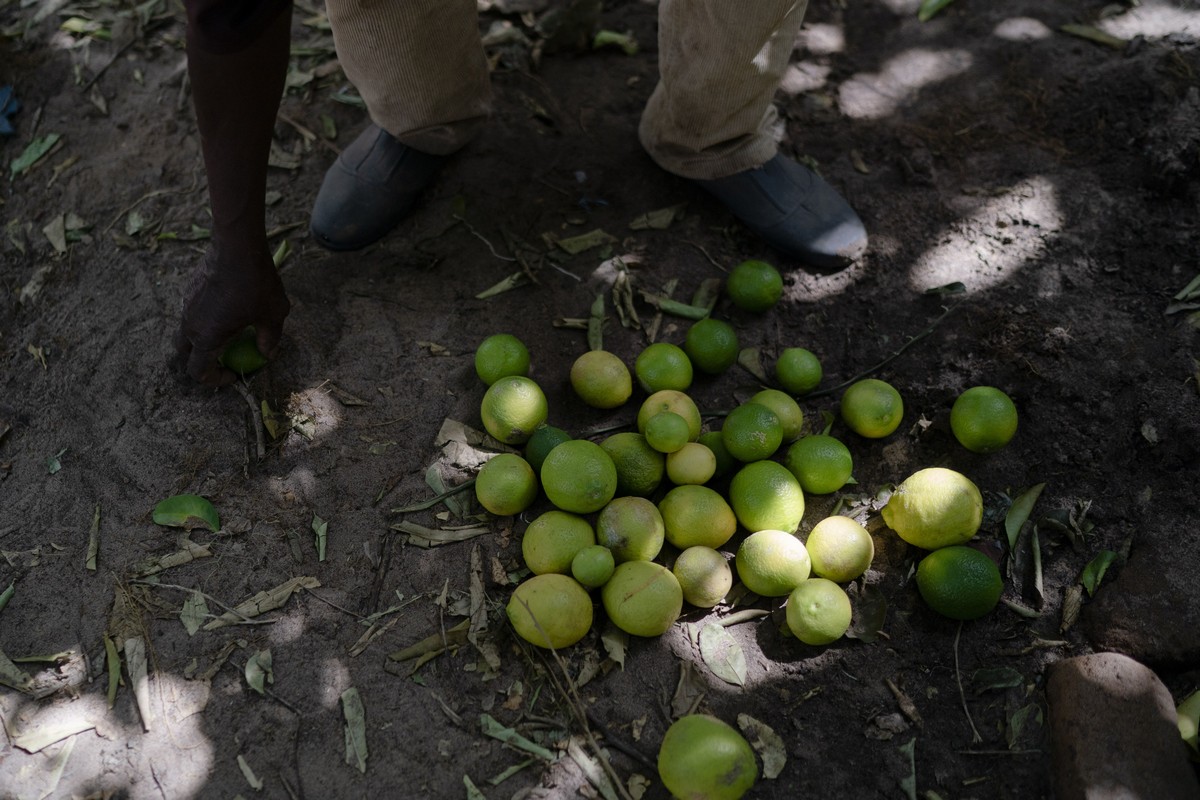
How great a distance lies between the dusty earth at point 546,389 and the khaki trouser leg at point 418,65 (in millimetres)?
394

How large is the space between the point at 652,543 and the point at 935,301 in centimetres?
198

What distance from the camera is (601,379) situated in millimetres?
3598

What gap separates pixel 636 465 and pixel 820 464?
757 millimetres

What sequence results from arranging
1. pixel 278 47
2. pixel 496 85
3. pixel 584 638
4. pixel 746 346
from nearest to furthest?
pixel 278 47 < pixel 584 638 < pixel 746 346 < pixel 496 85

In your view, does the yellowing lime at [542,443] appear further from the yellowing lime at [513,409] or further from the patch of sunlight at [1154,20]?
the patch of sunlight at [1154,20]

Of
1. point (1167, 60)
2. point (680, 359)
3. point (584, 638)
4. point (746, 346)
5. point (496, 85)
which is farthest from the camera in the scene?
point (496, 85)

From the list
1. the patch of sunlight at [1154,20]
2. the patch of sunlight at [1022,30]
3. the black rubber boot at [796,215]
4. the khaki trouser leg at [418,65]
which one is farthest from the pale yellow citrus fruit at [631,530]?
the patch of sunlight at [1154,20]

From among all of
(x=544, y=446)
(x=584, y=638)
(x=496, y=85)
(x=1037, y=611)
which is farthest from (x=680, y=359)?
(x=496, y=85)

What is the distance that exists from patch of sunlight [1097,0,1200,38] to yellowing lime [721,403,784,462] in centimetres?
374

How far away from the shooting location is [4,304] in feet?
13.7

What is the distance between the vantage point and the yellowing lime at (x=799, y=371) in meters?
3.70

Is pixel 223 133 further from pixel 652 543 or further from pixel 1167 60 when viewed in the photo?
pixel 1167 60

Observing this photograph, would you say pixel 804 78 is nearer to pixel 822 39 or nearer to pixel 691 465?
pixel 822 39

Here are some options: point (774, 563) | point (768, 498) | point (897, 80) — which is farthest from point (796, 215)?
point (774, 563)
